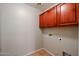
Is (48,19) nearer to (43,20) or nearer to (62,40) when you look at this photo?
(43,20)

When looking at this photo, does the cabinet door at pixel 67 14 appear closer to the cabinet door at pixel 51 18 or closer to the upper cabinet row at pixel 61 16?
the upper cabinet row at pixel 61 16

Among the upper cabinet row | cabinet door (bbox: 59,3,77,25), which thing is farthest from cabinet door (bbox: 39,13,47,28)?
cabinet door (bbox: 59,3,77,25)

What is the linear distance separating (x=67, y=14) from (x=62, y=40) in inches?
17.3

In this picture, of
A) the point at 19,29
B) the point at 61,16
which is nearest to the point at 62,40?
the point at 61,16

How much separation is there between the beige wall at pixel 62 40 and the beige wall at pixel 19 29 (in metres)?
0.14

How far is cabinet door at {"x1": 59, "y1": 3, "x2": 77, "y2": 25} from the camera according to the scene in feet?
3.75

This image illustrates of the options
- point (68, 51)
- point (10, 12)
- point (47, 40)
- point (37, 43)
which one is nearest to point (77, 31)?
point (68, 51)

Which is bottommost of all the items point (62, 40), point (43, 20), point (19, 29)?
point (62, 40)

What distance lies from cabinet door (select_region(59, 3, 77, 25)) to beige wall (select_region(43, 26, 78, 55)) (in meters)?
0.14

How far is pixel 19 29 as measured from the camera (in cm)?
164

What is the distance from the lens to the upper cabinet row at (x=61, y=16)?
1.11m

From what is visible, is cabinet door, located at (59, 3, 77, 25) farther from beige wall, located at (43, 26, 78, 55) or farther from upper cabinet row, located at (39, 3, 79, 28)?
beige wall, located at (43, 26, 78, 55)

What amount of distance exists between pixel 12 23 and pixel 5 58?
932 mm

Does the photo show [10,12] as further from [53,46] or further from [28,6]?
[53,46]
